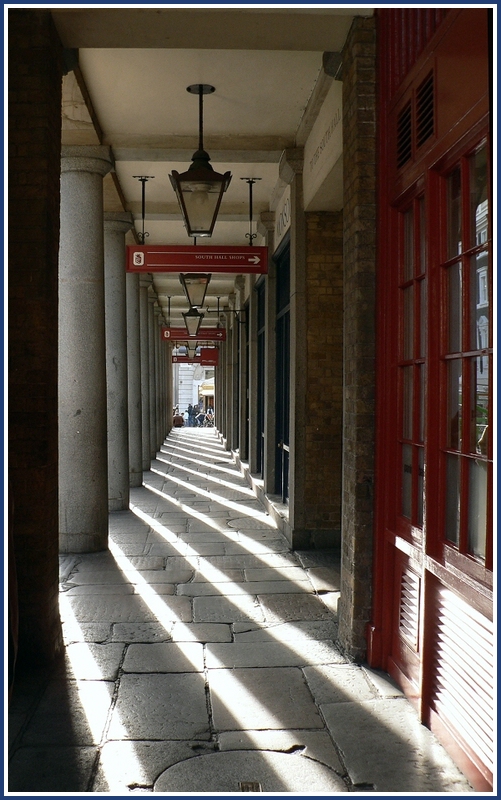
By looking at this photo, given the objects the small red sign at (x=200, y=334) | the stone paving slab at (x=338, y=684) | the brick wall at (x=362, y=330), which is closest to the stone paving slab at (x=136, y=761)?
the stone paving slab at (x=338, y=684)

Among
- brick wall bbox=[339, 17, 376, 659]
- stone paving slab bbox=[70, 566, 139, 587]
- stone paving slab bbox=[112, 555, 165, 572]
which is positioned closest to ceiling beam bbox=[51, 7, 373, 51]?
brick wall bbox=[339, 17, 376, 659]

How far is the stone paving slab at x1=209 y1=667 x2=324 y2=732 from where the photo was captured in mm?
3584

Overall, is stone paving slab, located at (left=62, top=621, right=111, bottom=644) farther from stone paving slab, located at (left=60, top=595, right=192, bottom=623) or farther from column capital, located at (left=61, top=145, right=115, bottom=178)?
column capital, located at (left=61, top=145, right=115, bottom=178)

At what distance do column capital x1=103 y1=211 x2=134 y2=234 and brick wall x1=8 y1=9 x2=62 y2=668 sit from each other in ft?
18.6

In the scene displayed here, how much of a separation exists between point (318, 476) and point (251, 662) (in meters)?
3.30

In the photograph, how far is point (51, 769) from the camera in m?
3.09

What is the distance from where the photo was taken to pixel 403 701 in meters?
3.82

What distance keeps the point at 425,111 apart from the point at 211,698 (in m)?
3.17

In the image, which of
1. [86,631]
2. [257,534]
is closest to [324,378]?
[257,534]

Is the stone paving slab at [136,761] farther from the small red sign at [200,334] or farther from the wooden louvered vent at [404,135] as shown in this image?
the small red sign at [200,334]

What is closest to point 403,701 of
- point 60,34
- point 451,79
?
point 451,79

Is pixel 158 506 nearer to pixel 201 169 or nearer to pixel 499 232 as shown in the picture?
pixel 201 169

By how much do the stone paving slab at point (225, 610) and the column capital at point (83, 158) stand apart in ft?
14.2

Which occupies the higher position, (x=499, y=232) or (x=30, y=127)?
(x=30, y=127)
